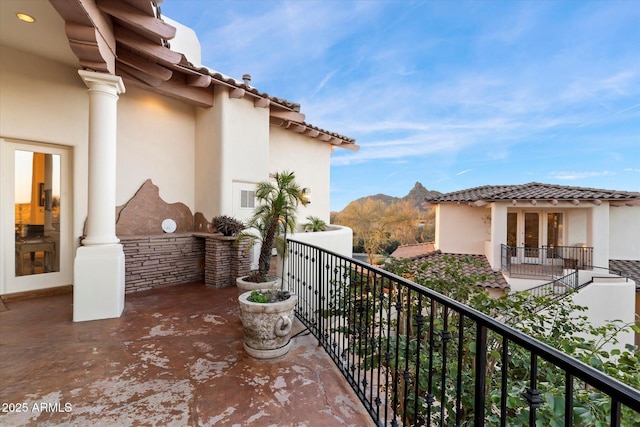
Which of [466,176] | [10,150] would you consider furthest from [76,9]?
[466,176]

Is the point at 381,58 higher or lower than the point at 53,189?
higher

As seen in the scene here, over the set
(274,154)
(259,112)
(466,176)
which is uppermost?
(466,176)

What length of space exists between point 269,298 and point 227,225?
2893 mm

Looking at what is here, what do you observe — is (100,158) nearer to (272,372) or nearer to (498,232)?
(272,372)

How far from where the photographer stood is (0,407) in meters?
1.89

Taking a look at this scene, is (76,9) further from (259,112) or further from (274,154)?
(274,154)

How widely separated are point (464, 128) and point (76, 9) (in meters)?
24.5

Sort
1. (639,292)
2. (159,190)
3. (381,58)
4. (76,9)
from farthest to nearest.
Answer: (381,58), (639,292), (159,190), (76,9)

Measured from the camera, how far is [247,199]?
5941mm

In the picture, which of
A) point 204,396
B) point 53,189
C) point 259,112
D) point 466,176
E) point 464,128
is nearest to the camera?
point 204,396

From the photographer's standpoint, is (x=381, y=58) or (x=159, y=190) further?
(x=381, y=58)

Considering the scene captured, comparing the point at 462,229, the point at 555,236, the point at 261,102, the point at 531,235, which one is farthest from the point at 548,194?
the point at 261,102

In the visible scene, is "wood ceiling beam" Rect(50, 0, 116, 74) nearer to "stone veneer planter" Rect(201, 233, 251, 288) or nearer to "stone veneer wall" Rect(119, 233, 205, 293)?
"stone veneer wall" Rect(119, 233, 205, 293)

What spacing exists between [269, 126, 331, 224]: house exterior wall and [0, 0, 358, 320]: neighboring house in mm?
1047
